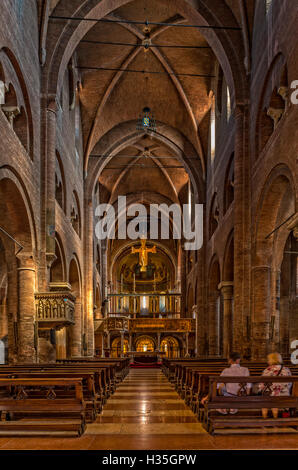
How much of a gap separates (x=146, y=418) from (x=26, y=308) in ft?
33.9

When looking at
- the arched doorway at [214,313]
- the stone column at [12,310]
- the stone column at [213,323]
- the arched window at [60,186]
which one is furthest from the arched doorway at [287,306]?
the stone column at [12,310]

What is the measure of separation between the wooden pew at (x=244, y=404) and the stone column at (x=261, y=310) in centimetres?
1124

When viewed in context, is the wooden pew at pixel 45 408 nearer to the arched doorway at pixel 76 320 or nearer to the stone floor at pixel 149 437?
the stone floor at pixel 149 437

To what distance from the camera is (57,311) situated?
1877 cm

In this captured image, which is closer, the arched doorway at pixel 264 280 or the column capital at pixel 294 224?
the column capital at pixel 294 224

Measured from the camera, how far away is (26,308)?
18.5m

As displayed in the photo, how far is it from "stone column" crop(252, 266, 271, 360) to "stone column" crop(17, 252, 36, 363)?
25.2ft

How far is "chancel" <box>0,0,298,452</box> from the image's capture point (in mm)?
7926

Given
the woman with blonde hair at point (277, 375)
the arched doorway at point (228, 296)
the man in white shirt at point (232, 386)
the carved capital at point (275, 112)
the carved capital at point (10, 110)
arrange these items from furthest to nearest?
the arched doorway at point (228, 296) → the carved capital at point (275, 112) → the carved capital at point (10, 110) → the woman with blonde hair at point (277, 375) → the man in white shirt at point (232, 386)

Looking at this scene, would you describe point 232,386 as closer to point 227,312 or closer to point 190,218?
point 227,312

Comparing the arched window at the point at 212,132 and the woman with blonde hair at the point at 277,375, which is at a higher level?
the arched window at the point at 212,132

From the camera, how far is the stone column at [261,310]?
1894cm
